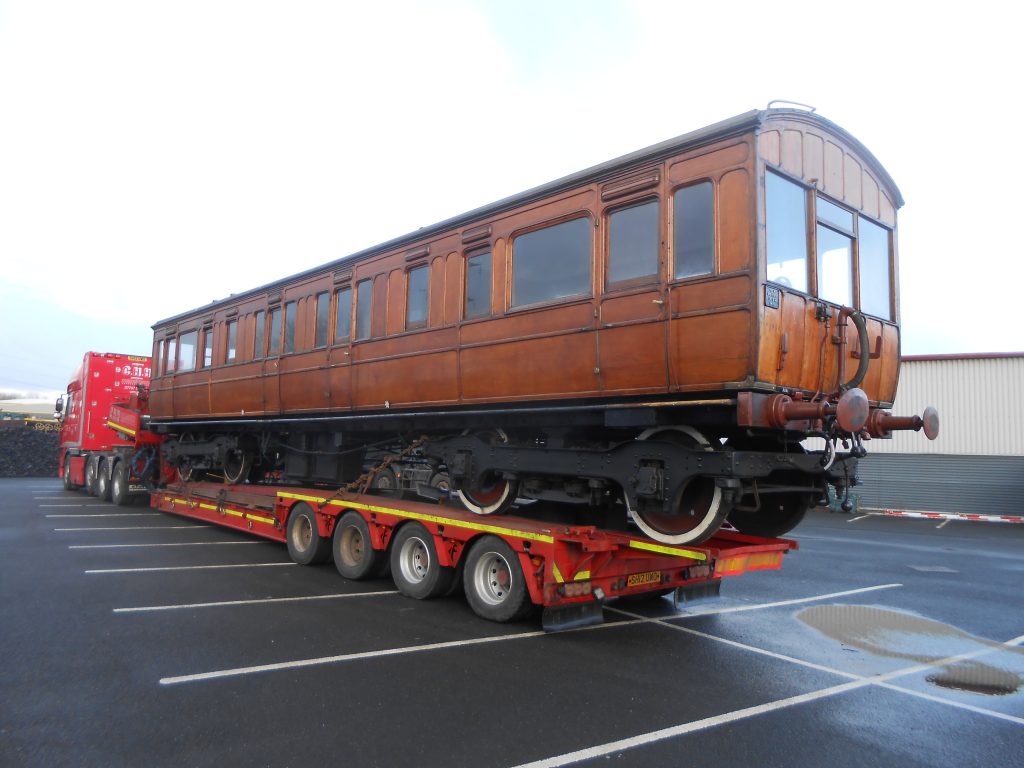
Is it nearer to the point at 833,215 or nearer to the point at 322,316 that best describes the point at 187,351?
the point at 322,316

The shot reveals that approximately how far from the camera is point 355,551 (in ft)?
27.6

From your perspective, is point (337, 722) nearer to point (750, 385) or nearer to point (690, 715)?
point (690, 715)

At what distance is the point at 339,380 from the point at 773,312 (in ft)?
18.2

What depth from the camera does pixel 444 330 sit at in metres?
7.42

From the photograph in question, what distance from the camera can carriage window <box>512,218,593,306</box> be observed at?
6199 millimetres

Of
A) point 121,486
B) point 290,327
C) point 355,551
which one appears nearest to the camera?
point 355,551

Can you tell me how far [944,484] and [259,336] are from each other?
18625 mm

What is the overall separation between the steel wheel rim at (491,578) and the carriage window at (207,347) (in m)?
7.53

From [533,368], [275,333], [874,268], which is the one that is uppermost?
[874,268]

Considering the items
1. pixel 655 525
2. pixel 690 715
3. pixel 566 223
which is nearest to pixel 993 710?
pixel 690 715

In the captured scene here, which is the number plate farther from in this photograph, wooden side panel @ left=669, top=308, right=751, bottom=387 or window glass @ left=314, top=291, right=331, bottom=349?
window glass @ left=314, top=291, right=331, bottom=349

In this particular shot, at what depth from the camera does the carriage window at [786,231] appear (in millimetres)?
5293

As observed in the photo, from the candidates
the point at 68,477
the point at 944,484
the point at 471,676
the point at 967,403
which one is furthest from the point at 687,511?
the point at 68,477

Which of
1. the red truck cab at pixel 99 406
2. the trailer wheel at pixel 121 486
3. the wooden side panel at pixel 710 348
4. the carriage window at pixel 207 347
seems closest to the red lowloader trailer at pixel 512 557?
the wooden side panel at pixel 710 348
